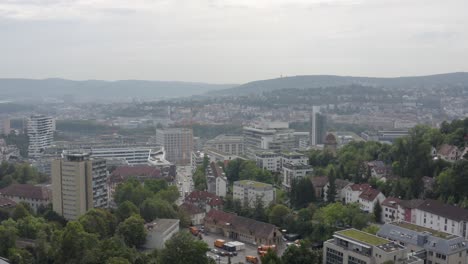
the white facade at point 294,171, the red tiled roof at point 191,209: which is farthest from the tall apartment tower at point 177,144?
the red tiled roof at point 191,209

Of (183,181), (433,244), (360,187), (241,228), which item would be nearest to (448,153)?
(360,187)

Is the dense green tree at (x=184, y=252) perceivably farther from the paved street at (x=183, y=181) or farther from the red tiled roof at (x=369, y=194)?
the paved street at (x=183, y=181)

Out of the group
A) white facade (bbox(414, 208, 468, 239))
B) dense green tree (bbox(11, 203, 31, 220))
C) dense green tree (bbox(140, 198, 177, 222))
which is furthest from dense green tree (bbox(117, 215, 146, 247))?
white facade (bbox(414, 208, 468, 239))

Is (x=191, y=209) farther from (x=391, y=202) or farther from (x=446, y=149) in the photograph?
(x=446, y=149)

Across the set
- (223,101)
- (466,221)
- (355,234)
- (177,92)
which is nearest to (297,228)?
(355,234)

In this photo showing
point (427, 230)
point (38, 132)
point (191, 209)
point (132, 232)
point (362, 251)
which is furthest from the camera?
point (38, 132)

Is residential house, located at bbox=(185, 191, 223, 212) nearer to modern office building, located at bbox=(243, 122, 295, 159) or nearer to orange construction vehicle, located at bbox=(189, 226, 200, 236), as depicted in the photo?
orange construction vehicle, located at bbox=(189, 226, 200, 236)
